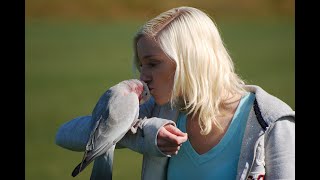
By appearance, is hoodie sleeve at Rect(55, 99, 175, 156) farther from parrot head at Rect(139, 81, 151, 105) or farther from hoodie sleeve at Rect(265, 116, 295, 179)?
hoodie sleeve at Rect(265, 116, 295, 179)

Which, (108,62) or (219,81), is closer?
(219,81)

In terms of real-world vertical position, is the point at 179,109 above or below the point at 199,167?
above

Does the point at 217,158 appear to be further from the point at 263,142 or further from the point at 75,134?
the point at 75,134

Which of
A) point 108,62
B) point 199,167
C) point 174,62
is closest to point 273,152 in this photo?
point 199,167

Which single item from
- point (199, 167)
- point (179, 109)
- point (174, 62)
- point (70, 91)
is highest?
point (174, 62)

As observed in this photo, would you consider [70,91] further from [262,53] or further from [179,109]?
[179,109]

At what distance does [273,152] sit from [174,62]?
258mm

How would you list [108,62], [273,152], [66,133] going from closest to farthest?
1. [273,152]
2. [66,133]
3. [108,62]

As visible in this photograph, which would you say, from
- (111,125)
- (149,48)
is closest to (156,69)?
(149,48)

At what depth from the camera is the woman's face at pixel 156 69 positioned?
1.22 m

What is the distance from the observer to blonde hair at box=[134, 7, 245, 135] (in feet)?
4.02

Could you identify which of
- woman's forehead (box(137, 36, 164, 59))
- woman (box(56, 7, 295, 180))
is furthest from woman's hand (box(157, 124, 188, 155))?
woman's forehead (box(137, 36, 164, 59))

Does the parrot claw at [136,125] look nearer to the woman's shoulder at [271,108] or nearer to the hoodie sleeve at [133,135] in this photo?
the hoodie sleeve at [133,135]

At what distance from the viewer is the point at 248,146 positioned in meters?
1.18
